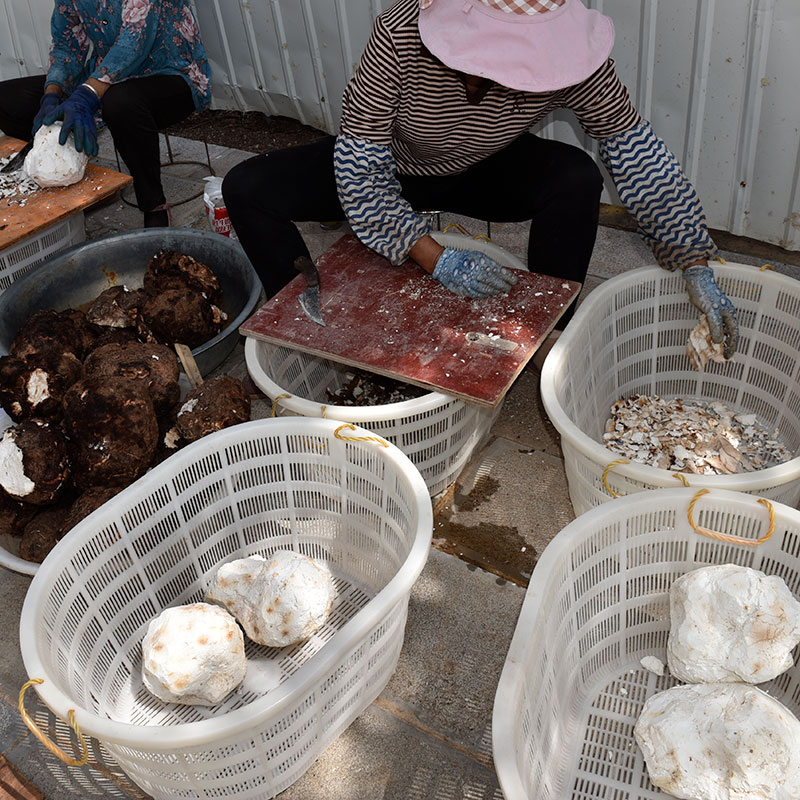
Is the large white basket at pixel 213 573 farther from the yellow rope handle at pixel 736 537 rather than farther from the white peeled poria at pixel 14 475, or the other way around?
the yellow rope handle at pixel 736 537

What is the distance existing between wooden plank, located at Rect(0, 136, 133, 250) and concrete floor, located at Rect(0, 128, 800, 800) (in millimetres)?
1028

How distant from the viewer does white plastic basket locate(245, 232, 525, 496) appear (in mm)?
1819

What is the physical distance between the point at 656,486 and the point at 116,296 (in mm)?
1770

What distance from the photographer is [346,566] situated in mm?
1955

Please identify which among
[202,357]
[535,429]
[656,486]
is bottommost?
[535,429]

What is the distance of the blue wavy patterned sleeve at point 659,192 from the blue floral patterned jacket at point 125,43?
1917 mm

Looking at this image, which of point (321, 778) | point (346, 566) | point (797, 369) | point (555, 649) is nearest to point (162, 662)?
point (321, 778)

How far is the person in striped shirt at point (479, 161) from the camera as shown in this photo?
1703 mm

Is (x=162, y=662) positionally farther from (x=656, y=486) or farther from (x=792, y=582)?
(x=792, y=582)

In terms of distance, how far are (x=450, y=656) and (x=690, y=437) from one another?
845 mm

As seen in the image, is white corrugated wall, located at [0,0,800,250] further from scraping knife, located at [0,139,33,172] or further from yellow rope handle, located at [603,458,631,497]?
yellow rope handle, located at [603,458,631,497]

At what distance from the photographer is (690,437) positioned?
2055 millimetres

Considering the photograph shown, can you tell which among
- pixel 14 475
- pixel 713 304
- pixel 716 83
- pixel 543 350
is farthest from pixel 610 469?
pixel 716 83

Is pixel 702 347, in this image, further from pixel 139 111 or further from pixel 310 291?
pixel 139 111
